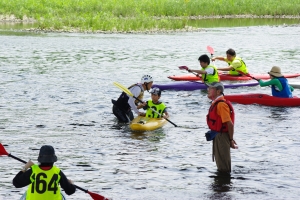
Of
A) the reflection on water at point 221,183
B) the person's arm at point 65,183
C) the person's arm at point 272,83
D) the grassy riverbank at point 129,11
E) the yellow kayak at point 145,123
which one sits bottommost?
the reflection on water at point 221,183

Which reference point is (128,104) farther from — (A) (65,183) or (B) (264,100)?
(A) (65,183)

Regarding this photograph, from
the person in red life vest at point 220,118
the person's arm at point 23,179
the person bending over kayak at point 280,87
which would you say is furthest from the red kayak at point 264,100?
the person's arm at point 23,179

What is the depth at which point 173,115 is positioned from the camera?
16031mm

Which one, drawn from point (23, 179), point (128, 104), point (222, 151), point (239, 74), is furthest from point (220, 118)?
point (239, 74)

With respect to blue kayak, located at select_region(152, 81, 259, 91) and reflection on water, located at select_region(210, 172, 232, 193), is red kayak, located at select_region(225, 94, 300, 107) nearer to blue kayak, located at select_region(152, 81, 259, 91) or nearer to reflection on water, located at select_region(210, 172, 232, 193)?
blue kayak, located at select_region(152, 81, 259, 91)

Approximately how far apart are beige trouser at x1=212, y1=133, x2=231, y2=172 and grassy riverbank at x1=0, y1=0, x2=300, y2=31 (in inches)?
1217

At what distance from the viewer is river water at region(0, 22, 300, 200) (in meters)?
10.2

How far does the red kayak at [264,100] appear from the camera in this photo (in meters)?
16.8

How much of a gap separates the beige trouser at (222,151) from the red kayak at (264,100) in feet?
22.5

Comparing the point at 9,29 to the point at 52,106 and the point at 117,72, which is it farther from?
the point at 52,106

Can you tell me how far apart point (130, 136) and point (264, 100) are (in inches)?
192

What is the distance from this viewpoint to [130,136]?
44.2 feet

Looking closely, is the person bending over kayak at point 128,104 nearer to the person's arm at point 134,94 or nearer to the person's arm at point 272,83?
the person's arm at point 134,94

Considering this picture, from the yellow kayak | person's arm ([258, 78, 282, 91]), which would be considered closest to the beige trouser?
the yellow kayak
